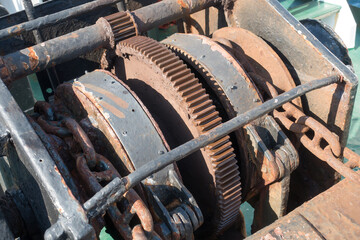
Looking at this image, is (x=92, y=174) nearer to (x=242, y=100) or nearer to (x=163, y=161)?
(x=163, y=161)

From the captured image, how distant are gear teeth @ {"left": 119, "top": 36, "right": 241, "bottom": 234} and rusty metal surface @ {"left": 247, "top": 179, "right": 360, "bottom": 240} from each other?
0.44 meters

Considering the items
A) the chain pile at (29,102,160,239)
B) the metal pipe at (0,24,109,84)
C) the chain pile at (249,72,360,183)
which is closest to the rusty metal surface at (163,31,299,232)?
the chain pile at (249,72,360,183)

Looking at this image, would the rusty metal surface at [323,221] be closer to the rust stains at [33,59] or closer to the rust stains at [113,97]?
the rust stains at [113,97]

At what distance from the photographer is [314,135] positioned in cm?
241

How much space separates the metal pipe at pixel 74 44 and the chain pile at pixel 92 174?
37 centimetres

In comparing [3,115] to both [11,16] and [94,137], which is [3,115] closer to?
[94,137]

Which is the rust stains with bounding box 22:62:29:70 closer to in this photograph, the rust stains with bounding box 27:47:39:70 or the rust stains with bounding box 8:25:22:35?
the rust stains with bounding box 27:47:39:70

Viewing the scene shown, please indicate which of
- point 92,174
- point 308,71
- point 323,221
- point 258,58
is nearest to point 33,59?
point 92,174

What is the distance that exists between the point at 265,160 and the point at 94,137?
914 mm

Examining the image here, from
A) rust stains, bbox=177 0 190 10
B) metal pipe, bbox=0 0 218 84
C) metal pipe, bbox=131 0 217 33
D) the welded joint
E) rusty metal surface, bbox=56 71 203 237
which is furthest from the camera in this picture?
rust stains, bbox=177 0 190 10

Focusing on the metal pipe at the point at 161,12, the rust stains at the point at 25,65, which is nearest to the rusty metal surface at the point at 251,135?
the metal pipe at the point at 161,12

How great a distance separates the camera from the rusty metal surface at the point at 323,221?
1.75 metres

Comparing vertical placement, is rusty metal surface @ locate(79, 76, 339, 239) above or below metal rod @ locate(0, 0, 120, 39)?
below

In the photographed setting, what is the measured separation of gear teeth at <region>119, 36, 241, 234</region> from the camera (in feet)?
6.97
